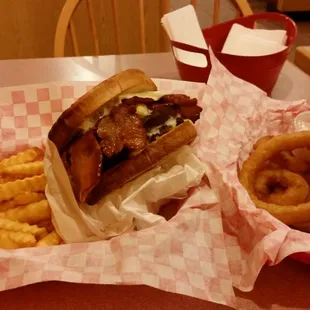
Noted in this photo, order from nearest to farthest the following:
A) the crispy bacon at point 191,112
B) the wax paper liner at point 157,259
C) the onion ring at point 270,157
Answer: the wax paper liner at point 157,259 → the onion ring at point 270,157 → the crispy bacon at point 191,112

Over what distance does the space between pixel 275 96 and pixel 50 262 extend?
797 mm

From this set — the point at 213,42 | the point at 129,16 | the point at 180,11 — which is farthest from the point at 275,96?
the point at 129,16

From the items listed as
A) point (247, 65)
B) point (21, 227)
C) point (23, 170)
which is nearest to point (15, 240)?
point (21, 227)

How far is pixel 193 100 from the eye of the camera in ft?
2.84

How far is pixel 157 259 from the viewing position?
0.66 metres

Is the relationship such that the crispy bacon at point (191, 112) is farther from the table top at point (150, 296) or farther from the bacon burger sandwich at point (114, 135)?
the table top at point (150, 296)

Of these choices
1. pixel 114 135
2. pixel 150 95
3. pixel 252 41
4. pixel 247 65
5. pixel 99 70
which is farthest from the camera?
pixel 99 70

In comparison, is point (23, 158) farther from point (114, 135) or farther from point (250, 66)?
point (250, 66)

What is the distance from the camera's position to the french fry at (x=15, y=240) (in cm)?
71

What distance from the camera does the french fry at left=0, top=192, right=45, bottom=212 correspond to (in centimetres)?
80

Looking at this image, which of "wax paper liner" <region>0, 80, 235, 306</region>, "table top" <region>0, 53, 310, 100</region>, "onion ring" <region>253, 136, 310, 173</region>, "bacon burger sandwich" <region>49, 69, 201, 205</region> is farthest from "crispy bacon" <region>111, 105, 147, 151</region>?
"table top" <region>0, 53, 310, 100</region>

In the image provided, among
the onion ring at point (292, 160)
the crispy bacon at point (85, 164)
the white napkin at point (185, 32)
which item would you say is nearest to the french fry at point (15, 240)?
the crispy bacon at point (85, 164)

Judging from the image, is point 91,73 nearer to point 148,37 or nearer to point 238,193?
point 238,193

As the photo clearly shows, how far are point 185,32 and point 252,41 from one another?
0.58 ft
